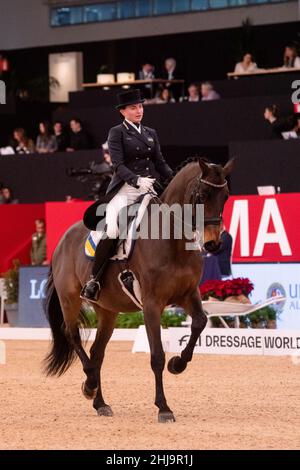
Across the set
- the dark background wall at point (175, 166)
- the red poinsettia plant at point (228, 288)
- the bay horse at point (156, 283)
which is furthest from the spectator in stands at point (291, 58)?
the bay horse at point (156, 283)

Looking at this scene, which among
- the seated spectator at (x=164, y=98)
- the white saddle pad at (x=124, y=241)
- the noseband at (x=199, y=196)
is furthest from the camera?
the seated spectator at (x=164, y=98)

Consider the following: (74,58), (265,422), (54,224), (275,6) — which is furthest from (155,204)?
(74,58)

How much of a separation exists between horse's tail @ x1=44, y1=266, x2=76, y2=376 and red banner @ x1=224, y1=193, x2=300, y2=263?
18.2 ft

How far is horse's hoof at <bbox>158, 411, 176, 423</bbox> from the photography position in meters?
7.31

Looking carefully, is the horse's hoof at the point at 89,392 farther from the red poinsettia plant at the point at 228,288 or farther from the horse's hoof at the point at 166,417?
the red poinsettia plant at the point at 228,288

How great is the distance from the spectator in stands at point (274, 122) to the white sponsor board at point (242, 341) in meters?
5.09

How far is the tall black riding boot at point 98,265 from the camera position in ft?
26.5

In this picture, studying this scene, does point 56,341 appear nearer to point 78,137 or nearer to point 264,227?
point 264,227

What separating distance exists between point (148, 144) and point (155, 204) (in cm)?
57

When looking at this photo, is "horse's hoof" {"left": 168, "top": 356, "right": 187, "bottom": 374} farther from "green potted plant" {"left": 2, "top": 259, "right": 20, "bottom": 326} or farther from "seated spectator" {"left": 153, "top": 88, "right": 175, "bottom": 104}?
"seated spectator" {"left": 153, "top": 88, "right": 175, "bottom": 104}

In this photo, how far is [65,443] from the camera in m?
6.43

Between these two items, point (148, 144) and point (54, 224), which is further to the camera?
point (54, 224)

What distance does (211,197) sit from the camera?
23.9 ft
